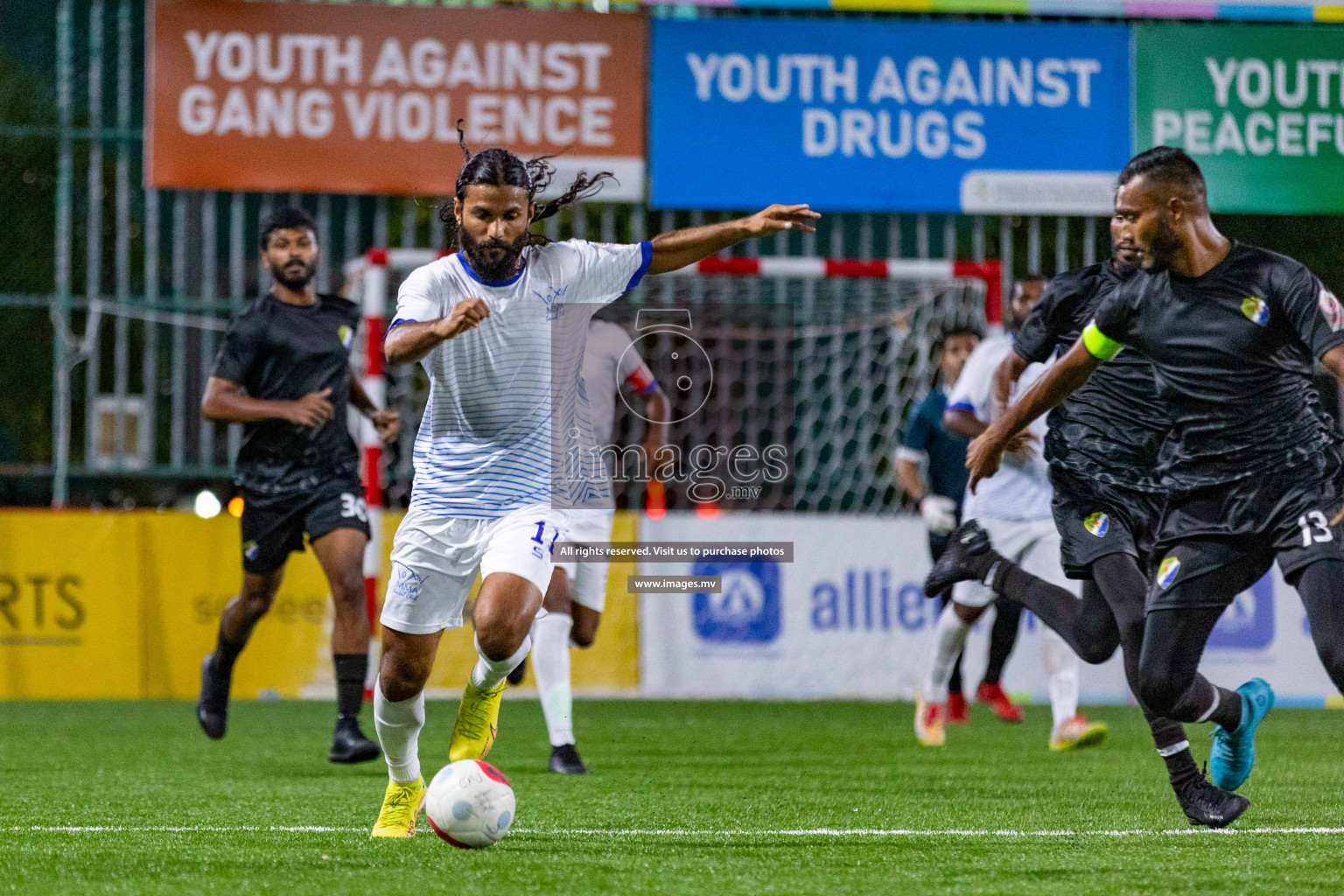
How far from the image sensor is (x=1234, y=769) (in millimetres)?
5828

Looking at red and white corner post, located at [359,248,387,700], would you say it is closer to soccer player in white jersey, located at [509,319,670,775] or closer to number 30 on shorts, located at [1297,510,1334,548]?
soccer player in white jersey, located at [509,319,670,775]

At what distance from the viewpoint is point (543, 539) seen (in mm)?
5211

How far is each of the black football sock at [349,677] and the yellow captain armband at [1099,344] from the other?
12.3 ft

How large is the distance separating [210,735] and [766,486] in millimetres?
6923

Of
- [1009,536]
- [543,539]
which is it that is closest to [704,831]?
[543,539]

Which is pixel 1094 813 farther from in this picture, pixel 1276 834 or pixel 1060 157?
pixel 1060 157

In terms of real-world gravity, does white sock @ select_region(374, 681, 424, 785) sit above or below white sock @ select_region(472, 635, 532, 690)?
below

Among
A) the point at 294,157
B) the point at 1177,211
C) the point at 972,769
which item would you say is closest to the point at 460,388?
the point at 1177,211

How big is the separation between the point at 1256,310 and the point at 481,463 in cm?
223

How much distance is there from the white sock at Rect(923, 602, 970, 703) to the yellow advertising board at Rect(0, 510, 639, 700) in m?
3.72

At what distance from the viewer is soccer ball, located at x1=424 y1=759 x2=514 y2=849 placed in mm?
4875

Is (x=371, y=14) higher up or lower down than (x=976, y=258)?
higher up

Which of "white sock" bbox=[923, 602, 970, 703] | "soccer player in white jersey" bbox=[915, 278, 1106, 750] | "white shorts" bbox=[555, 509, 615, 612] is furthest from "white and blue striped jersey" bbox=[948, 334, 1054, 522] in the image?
"white shorts" bbox=[555, 509, 615, 612]

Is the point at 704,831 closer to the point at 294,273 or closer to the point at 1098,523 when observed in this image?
the point at 1098,523
